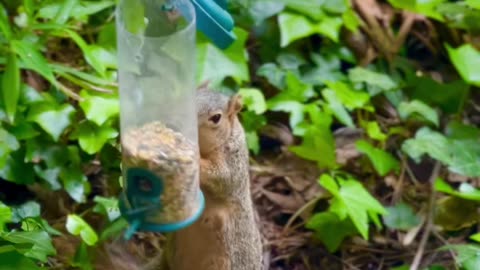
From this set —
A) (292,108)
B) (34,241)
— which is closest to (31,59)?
(34,241)

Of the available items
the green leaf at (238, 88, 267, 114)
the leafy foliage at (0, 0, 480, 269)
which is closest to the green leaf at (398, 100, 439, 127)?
the leafy foliage at (0, 0, 480, 269)

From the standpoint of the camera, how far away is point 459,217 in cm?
281

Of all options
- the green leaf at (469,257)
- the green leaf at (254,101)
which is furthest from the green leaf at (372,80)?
the green leaf at (469,257)

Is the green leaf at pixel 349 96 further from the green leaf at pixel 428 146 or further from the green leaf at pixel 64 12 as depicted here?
the green leaf at pixel 64 12

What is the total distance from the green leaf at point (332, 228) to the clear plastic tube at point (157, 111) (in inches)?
33.3

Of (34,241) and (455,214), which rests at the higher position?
(34,241)

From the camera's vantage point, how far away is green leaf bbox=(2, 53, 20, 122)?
2.25 metres

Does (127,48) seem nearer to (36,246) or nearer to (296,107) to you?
(36,246)

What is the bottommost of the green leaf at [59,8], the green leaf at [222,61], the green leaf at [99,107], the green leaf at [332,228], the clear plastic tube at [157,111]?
the green leaf at [332,228]

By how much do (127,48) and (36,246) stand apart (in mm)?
469

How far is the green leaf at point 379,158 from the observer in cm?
281

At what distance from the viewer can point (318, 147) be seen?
277 centimetres

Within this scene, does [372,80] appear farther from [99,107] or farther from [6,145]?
[6,145]

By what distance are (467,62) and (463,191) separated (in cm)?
47
